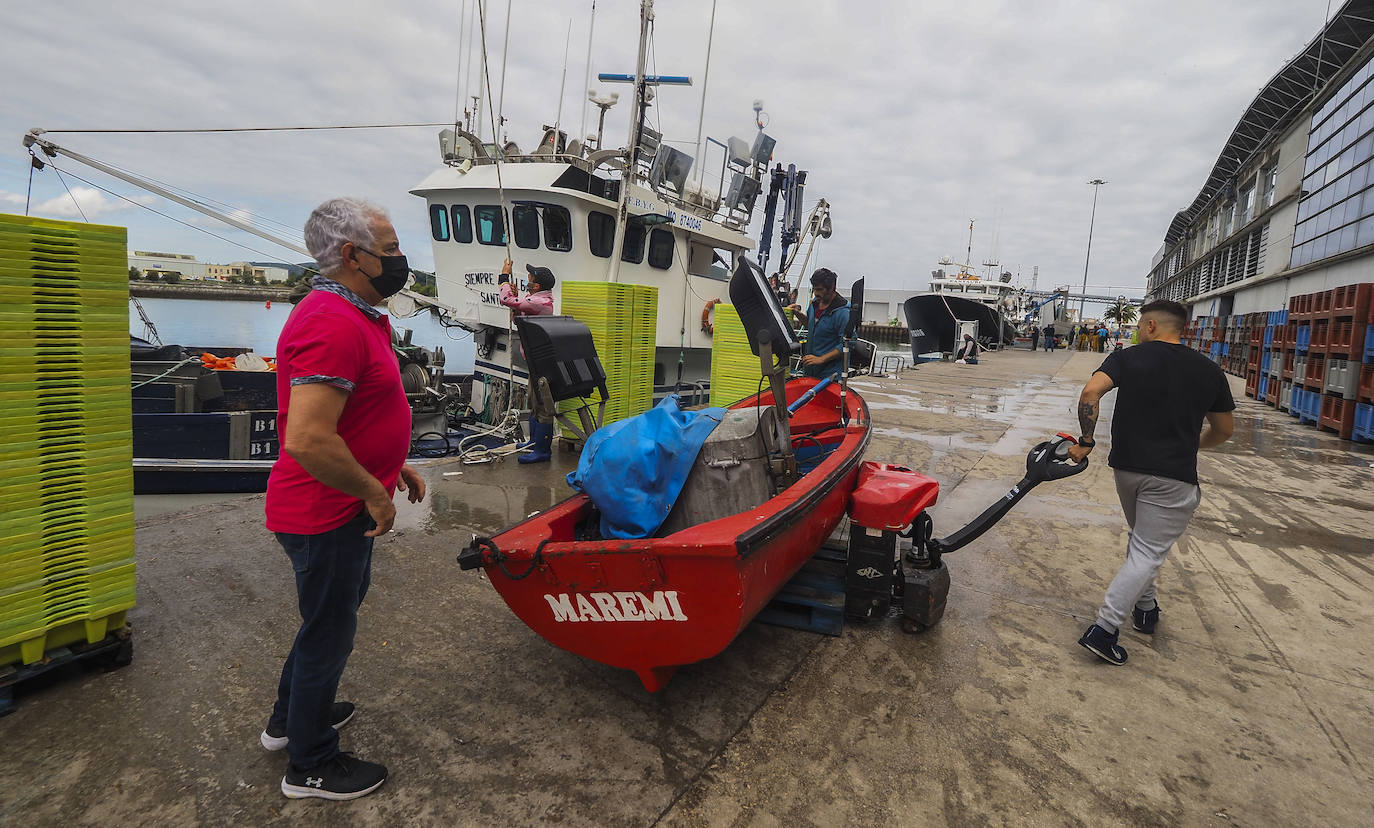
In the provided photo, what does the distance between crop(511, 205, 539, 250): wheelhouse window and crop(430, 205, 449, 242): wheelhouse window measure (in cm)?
137

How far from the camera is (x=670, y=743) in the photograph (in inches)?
86.2

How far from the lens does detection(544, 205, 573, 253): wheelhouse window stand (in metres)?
9.10

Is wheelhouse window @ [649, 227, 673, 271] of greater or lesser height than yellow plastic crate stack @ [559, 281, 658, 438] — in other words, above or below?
above

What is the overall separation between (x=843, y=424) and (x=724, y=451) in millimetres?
1595

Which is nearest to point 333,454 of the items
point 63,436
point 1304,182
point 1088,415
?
point 63,436

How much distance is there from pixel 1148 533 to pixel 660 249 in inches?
357

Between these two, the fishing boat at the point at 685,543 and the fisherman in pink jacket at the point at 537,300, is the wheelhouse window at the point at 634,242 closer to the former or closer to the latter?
the fisherman in pink jacket at the point at 537,300

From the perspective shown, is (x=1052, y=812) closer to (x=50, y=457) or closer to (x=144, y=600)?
(x=50, y=457)

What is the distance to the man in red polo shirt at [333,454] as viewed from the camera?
1607 millimetres

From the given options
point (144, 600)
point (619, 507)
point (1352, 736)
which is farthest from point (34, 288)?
point (1352, 736)

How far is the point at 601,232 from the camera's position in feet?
31.3

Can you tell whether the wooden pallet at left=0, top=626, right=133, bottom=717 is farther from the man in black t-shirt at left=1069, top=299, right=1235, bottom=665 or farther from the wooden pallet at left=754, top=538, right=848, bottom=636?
the man in black t-shirt at left=1069, top=299, right=1235, bottom=665

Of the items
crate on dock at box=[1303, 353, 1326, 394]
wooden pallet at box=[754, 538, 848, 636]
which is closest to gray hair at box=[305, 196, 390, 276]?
wooden pallet at box=[754, 538, 848, 636]

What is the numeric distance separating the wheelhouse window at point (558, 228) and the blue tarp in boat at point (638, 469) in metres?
7.01
